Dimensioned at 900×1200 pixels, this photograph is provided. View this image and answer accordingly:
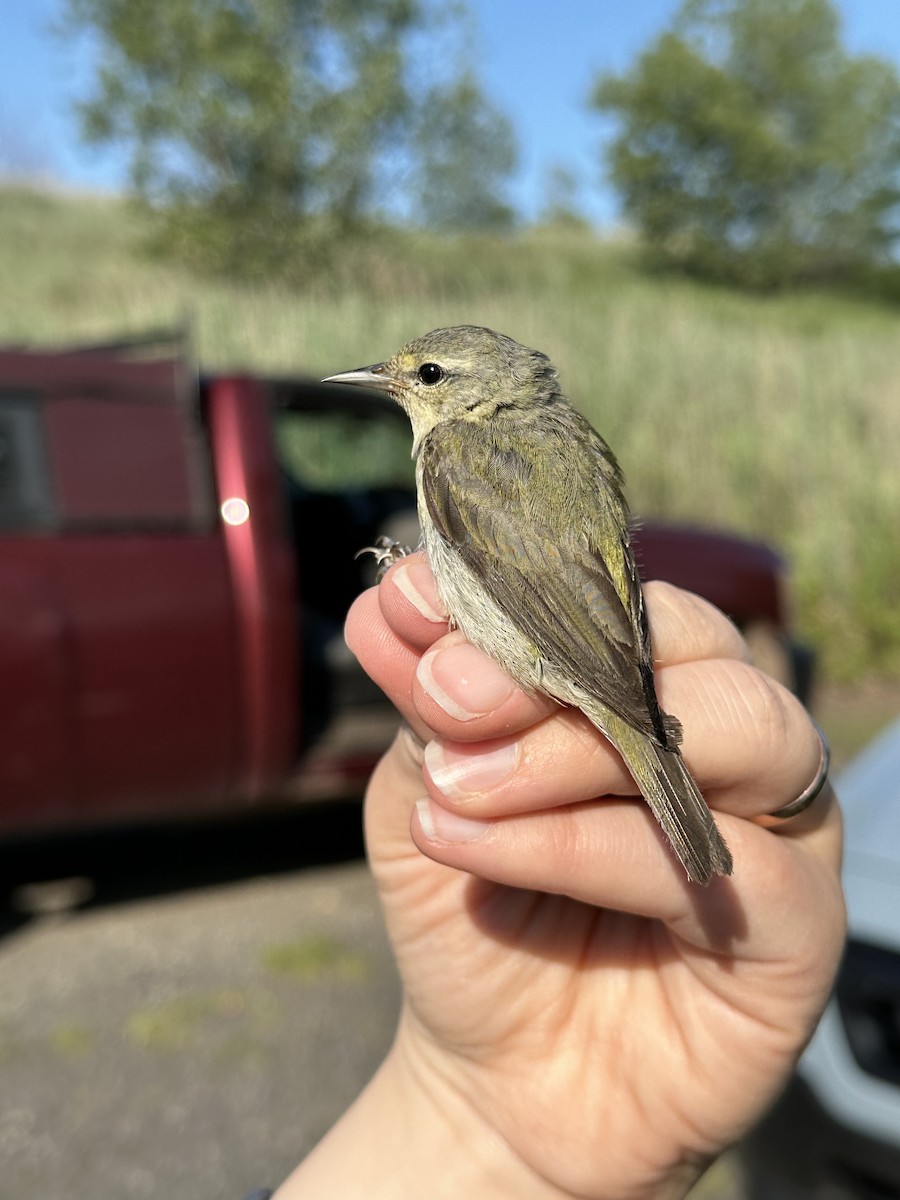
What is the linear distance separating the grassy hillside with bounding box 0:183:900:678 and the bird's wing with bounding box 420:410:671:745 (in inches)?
327

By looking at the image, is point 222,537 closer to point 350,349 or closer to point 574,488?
point 574,488

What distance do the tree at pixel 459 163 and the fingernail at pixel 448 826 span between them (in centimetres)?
2355

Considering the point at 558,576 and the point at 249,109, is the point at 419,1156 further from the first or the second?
the point at 249,109

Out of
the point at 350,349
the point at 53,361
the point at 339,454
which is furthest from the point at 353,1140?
the point at 350,349

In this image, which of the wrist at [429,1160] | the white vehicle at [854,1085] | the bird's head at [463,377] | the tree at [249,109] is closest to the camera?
the wrist at [429,1160]

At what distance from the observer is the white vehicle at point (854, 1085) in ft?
8.27

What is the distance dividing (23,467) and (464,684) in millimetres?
3294

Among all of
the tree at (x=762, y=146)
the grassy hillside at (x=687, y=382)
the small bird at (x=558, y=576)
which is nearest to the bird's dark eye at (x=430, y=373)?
the small bird at (x=558, y=576)

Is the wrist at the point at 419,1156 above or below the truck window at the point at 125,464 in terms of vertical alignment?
below

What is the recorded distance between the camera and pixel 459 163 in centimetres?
2633

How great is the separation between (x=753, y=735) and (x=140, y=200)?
2296 centimetres

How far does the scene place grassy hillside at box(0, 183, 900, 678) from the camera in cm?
1018

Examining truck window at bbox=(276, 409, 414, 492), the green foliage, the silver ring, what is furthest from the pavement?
the green foliage

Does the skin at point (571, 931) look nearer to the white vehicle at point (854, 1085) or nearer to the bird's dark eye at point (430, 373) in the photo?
the bird's dark eye at point (430, 373)
